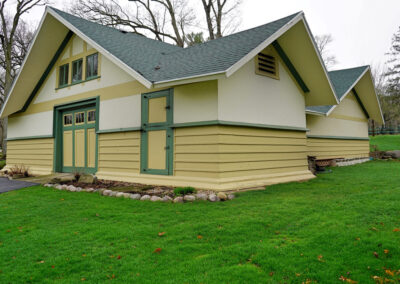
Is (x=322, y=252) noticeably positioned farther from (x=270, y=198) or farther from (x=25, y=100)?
(x=25, y=100)

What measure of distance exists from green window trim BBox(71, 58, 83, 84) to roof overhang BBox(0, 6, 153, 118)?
126cm

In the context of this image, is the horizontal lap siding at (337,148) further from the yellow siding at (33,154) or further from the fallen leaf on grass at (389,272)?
the yellow siding at (33,154)

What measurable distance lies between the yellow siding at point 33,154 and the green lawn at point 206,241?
6.74 meters

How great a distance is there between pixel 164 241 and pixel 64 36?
11.1 m

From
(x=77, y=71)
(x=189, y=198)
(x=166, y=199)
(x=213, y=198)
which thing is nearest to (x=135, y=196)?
(x=166, y=199)

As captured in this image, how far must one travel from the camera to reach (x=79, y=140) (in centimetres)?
1153

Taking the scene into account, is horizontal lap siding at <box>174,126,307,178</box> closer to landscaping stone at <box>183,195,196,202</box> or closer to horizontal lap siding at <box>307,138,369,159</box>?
landscaping stone at <box>183,195,196,202</box>

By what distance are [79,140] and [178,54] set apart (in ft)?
16.7

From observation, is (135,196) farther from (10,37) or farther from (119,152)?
(10,37)

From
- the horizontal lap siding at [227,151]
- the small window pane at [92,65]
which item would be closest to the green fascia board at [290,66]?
the horizontal lap siding at [227,151]

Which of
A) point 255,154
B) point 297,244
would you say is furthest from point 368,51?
point 297,244

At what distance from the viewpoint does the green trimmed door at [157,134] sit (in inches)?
326

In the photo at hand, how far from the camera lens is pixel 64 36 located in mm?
12039

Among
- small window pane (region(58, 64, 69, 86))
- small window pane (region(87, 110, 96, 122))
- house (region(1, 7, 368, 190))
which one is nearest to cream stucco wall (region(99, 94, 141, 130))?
house (region(1, 7, 368, 190))
